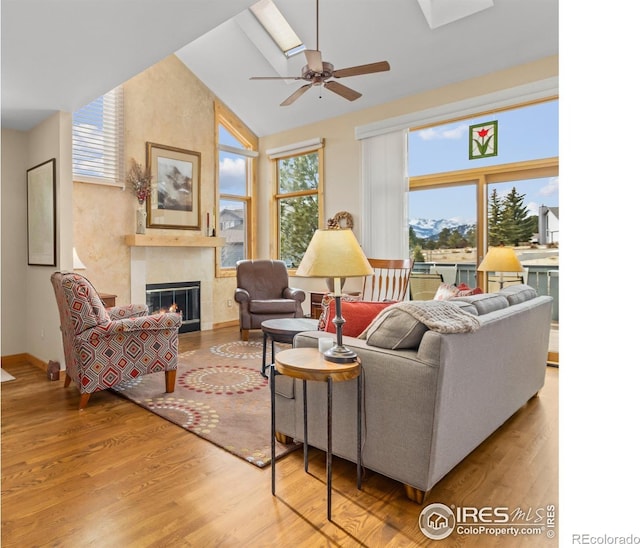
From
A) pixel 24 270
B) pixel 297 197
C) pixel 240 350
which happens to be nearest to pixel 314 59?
pixel 240 350

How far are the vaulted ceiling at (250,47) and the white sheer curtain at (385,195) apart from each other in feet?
1.91

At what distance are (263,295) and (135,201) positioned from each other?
2.00 m

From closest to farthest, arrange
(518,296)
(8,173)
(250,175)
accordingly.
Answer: (518,296) → (8,173) → (250,175)

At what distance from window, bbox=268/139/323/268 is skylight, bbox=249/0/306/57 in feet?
4.00

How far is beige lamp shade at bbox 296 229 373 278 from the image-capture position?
1872 millimetres

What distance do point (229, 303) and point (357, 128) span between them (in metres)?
3.14

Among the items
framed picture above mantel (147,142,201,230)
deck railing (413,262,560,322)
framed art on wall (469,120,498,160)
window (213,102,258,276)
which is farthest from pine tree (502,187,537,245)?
framed picture above mantel (147,142,201,230)

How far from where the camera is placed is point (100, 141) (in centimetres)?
499

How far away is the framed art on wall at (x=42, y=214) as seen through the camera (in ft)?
12.5

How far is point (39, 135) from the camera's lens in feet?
13.4

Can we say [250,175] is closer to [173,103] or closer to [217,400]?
[173,103]

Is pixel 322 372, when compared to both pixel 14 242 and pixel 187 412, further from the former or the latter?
pixel 14 242
